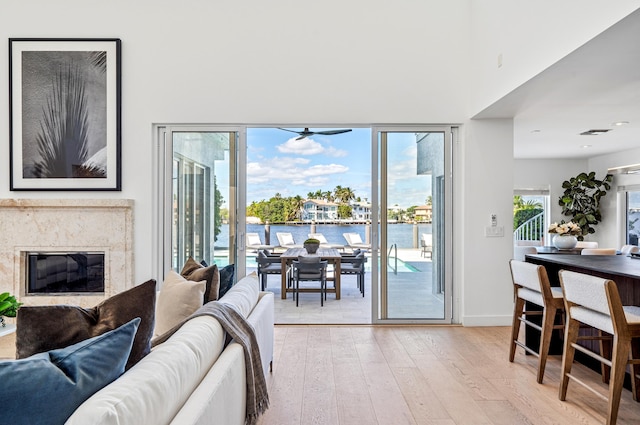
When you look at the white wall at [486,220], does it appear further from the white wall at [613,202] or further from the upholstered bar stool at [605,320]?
the white wall at [613,202]

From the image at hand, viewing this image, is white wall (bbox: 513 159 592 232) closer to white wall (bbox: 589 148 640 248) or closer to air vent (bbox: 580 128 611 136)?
white wall (bbox: 589 148 640 248)

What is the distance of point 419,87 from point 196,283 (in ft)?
11.0

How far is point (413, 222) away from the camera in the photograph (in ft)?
16.4

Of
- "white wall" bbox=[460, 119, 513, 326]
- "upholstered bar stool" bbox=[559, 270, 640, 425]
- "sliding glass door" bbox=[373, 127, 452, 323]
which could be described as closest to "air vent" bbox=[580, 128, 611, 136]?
"white wall" bbox=[460, 119, 513, 326]

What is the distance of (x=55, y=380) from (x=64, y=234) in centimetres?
411

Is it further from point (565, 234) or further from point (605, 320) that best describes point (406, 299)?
point (605, 320)

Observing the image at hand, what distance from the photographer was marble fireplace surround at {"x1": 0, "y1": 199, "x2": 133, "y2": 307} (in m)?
4.65

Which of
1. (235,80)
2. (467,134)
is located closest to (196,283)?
(235,80)

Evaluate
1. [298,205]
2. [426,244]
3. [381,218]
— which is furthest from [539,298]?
[298,205]

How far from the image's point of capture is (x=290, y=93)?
15.7 ft

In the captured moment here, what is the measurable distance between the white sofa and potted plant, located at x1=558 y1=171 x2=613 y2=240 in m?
9.13

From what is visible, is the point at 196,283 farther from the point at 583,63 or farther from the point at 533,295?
the point at 583,63

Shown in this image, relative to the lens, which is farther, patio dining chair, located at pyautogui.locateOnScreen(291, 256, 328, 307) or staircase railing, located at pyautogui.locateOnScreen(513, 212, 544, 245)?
staircase railing, located at pyautogui.locateOnScreen(513, 212, 544, 245)

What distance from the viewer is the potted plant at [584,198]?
9008mm
